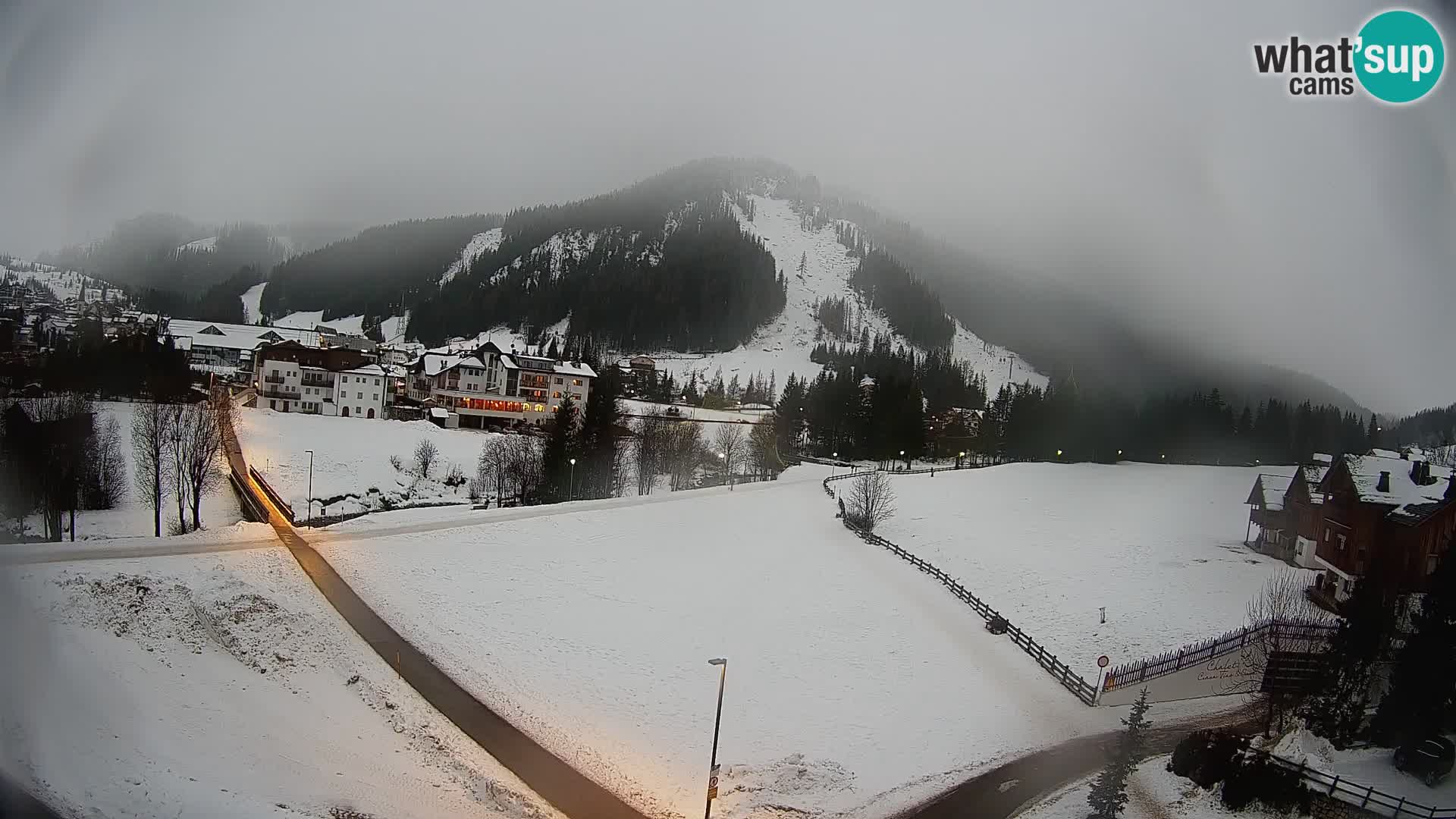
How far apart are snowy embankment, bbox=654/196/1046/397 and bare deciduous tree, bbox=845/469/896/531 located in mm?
36519

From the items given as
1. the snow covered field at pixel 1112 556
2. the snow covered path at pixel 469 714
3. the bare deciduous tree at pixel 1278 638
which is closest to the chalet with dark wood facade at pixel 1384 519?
the bare deciduous tree at pixel 1278 638

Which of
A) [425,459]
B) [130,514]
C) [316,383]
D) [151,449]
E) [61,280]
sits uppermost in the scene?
[61,280]

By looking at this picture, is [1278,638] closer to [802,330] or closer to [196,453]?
[196,453]

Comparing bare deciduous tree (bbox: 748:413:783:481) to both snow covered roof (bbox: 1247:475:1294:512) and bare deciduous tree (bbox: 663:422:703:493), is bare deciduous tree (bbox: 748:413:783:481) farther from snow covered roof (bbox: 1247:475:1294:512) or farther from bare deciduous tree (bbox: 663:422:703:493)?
snow covered roof (bbox: 1247:475:1294:512)

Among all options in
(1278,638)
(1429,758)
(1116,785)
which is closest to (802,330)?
(1278,638)

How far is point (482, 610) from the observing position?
15.9 meters

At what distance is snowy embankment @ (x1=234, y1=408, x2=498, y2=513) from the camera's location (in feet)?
97.1

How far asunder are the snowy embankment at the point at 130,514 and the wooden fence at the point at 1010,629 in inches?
778

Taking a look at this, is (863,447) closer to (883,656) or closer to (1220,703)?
(883,656)

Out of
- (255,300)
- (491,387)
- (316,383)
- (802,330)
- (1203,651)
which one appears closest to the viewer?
(1203,651)

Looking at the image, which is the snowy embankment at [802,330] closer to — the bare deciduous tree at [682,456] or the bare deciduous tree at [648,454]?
the bare deciduous tree at [682,456]

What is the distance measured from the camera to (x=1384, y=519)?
832cm

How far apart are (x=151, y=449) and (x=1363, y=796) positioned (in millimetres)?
29061

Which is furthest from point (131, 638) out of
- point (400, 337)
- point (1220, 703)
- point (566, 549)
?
point (400, 337)
